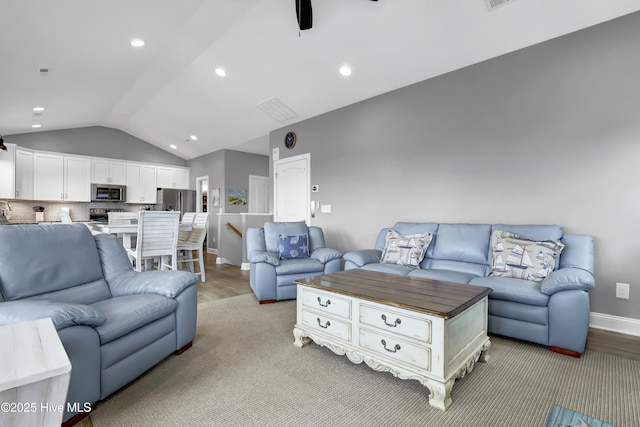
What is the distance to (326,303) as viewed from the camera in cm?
223

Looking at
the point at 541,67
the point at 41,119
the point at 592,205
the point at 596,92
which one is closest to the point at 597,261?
the point at 592,205

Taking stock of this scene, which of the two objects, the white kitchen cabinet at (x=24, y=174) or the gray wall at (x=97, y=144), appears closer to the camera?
the white kitchen cabinet at (x=24, y=174)

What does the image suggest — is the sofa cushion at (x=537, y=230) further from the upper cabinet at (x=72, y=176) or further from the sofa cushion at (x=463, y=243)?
the upper cabinet at (x=72, y=176)

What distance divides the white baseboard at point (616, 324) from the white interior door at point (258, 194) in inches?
273

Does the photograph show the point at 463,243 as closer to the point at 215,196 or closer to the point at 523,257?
the point at 523,257

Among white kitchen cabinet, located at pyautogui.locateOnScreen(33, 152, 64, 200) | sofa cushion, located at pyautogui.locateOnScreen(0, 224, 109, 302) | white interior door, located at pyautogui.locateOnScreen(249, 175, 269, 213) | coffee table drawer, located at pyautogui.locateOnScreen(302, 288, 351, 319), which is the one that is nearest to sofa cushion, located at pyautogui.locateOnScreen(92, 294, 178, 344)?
sofa cushion, located at pyautogui.locateOnScreen(0, 224, 109, 302)

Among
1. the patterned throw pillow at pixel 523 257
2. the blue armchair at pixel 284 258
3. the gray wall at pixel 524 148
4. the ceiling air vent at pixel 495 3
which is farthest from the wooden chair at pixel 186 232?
the ceiling air vent at pixel 495 3

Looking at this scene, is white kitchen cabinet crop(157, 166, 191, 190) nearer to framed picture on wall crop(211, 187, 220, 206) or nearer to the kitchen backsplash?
the kitchen backsplash

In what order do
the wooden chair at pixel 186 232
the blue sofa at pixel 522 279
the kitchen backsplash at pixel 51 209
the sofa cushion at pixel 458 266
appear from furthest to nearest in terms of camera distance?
the kitchen backsplash at pixel 51 209
the wooden chair at pixel 186 232
the sofa cushion at pixel 458 266
the blue sofa at pixel 522 279

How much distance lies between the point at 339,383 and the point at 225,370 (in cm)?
77

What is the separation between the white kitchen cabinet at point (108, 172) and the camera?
283 inches

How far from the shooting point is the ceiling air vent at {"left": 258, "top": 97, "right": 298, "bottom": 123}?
5018 mm

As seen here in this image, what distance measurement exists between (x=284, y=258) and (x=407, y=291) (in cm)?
207

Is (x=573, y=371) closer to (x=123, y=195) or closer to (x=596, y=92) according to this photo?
(x=596, y=92)
